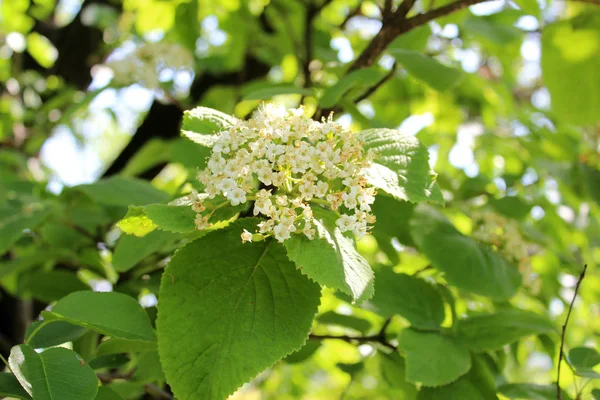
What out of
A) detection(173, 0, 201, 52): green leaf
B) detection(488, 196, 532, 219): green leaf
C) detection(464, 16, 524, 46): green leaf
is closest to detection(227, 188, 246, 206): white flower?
detection(488, 196, 532, 219): green leaf

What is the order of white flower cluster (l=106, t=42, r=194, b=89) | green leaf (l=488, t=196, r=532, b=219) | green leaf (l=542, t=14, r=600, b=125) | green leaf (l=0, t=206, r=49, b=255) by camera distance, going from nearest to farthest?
green leaf (l=542, t=14, r=600, b=125) < green leaf (l=0, t=206, r=49, b=255) < green leaf (l=488, t=196, r=532, b=219) < white flower cluster (l=106, t=42, r=194, b=89)

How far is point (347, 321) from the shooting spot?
4.52 feet

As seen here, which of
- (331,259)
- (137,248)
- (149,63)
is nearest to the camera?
(331,259)

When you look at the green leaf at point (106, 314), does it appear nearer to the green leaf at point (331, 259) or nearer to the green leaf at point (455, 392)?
the green leaf at point (331, 259)

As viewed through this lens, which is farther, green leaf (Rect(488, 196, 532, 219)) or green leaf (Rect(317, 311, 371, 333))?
green leaf (Rect(488, 196, 532, 219))

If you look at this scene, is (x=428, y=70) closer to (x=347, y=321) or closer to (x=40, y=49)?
(x=347, y=321)

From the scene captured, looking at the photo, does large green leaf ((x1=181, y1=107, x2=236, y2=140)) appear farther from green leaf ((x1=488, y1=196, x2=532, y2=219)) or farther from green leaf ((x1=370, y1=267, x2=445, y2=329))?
green leaf ((x1=488, y1=196, x2=532, y2=219))

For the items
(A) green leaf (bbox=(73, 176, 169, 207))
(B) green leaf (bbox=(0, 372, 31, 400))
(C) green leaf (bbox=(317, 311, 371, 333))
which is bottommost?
(C) green leaf (bbox=(317, 311, 371, 333))

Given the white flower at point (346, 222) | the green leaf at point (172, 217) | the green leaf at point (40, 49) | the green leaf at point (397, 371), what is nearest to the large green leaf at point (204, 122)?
the green leaf at point (172, 217)

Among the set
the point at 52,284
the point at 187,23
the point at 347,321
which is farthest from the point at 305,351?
the point at 187,23

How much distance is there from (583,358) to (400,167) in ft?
1.75

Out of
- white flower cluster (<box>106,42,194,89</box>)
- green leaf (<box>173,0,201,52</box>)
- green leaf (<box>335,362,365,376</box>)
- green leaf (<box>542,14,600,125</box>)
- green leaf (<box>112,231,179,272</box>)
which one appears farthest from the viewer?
green leaf (<box>173,0,201,52</box>)

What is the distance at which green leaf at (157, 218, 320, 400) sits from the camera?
0.80 m

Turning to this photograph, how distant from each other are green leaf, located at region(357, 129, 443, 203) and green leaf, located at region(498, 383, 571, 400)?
1.46ft
